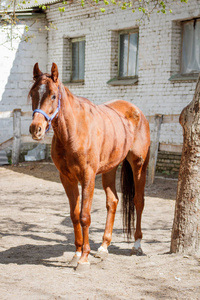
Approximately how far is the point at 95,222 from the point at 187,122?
2.84 meters

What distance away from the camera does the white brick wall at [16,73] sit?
14977mm

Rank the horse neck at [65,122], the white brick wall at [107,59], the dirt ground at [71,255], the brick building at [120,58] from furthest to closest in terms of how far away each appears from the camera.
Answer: the white brick wall at [107,59] < the brick building at [120,58] < the horse neck at [65,122] < the dirt ground at [71,255]

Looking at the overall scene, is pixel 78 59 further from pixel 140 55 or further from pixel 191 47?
pixel 191 47

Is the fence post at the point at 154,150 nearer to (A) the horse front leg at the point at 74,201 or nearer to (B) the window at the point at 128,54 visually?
(B) the window at the point at 128,54

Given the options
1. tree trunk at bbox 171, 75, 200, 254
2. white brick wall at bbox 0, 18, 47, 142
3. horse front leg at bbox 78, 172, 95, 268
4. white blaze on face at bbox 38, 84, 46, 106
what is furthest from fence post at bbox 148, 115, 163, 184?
white blaze on face at bbox 38, 84, 46, 106

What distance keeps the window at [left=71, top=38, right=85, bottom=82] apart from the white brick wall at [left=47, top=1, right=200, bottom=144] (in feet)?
1.05

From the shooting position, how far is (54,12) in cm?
1506

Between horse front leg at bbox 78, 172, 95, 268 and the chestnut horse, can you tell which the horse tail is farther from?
horse front leg at bbox 78, 172, 95, 268

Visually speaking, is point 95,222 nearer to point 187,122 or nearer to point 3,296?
point 187,122

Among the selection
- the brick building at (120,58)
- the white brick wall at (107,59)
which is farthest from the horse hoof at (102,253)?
the white brick wall at (107,59)

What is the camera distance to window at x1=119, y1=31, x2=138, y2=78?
13.0m

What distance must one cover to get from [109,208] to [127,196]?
1.17ft

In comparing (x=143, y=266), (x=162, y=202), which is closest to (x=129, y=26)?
(x=162, y=202)

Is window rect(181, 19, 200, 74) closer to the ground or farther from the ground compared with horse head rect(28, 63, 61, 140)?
farther from the ground
